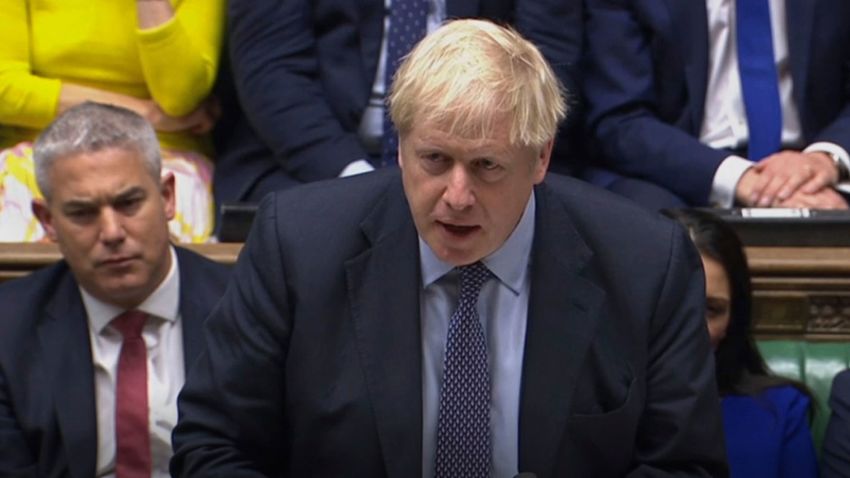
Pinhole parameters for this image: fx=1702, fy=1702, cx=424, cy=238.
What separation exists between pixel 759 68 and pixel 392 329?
4.75ft

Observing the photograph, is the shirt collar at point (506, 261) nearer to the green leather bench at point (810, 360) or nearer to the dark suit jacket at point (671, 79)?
the green leather bench at point (810, 360)

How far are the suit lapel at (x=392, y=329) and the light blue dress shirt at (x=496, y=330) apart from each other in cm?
3

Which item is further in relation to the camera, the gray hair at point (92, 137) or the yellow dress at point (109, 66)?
the yellow dress at point (109, 66)

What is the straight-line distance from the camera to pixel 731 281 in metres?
2.60

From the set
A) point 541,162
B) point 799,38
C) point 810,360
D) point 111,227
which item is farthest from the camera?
point 799,38

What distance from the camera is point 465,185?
186 centimetres

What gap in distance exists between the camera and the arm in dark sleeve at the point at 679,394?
6.56 ft

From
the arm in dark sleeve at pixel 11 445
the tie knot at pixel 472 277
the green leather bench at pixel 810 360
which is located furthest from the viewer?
the green leather bench at pixel 810 360

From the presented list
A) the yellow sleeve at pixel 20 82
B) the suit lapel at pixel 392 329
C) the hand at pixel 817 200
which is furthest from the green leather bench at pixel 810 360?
the yellow sleeve at pixel 20 82

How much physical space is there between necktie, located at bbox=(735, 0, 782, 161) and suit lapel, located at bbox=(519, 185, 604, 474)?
123 centimetres

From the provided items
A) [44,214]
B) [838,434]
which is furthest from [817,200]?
[44,214]

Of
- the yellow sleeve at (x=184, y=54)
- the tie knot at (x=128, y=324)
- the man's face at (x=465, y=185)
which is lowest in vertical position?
the tie knot at (x=128, y=324)

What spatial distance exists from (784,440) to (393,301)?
87 centimetres

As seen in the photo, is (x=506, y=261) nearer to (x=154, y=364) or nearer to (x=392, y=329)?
(x=392, y=329)
